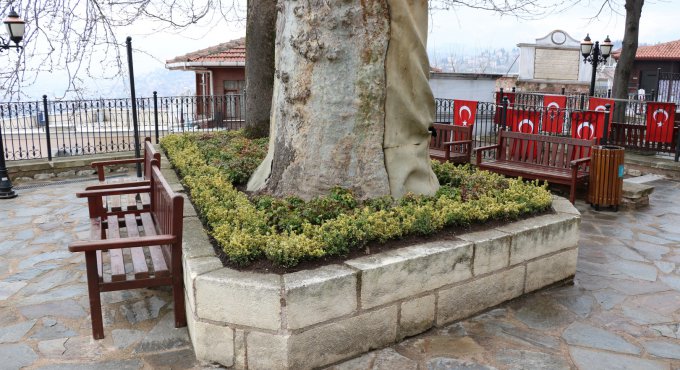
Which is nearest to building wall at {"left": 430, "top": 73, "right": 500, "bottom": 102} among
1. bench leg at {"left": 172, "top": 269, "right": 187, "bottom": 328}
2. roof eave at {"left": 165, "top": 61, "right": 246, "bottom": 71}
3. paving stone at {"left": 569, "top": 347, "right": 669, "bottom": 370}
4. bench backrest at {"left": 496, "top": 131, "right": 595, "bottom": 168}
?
roof eave at {"left": 165, "top": 61, "right": 246, "bottom": 71}

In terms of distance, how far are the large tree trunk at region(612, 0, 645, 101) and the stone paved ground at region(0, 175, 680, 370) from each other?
997cm

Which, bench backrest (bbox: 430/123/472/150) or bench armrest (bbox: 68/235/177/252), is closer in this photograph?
bench armrest (bbox: 68/235/177/252)

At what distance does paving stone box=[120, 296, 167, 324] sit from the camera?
4.27m

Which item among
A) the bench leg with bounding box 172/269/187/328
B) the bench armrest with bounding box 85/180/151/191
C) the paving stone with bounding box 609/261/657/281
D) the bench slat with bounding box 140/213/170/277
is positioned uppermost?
the bench armrest with bounding box 85/180/151/191

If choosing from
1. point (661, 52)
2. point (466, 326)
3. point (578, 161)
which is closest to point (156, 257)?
point (466, 326)

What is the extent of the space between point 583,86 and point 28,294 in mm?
25968

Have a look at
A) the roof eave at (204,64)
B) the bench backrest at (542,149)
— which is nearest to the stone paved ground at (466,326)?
the bench backrest at (542,149)

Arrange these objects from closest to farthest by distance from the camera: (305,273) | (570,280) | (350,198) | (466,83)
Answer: (305,273)
(350,198)
(570,280)
(466,83)

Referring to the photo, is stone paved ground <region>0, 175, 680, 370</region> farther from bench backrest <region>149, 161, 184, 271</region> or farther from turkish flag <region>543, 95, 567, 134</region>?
turkish flag <region>543, 95, 567, 134</region>

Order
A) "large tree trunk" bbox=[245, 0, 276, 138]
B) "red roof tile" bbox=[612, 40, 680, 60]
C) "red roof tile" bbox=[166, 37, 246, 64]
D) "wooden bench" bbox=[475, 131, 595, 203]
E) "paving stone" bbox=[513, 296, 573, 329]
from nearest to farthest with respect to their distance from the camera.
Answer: "paving stone" bbox=[513, 296, 573, 329], "wooden bench" bbox=[475, 131, 595, 203], "large tree trunk" bbox=[245, 0, 276, 138], "red roof tile" bbox=[166, 37, 246, 64], "red roof tile" bbox=[612, 40, 680, 60]

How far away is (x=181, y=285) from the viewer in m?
3.99

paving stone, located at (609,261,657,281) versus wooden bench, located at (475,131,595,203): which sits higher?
wooden bench, located at (475,131,595,203)

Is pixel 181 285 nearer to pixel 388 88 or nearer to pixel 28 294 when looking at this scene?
pixel 28 294

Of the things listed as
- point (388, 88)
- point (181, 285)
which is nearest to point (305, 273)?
point (181, 285)
